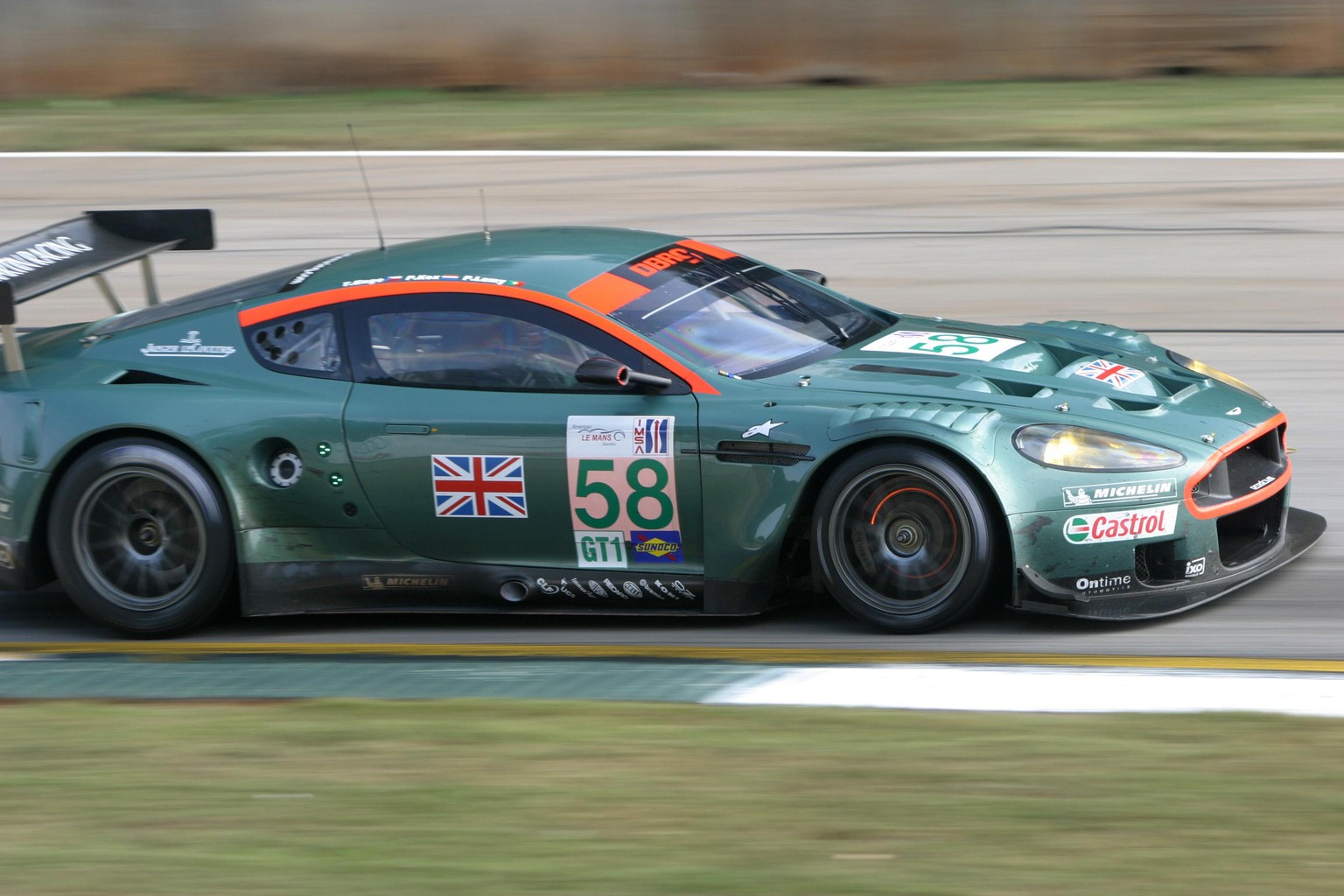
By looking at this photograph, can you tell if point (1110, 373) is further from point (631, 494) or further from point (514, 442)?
point (514, 442)

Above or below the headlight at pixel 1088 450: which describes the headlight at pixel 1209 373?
above

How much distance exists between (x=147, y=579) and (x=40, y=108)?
1210 cm

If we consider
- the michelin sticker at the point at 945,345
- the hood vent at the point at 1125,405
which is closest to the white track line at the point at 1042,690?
the hood vent at the point at 1125,405

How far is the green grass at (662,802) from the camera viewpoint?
3.70 m

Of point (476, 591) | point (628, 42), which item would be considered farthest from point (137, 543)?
point (628, 42)

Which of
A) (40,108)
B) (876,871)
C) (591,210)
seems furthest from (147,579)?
(40,108)

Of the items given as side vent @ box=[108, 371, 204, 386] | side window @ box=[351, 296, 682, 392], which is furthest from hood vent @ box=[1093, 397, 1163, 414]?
side vent @ box=[108, 371, 204, 386]

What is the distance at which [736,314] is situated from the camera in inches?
244

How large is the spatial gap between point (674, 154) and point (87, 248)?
24.2ft

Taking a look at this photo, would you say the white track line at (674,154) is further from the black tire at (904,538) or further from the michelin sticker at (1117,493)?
the black tire at (904,538)

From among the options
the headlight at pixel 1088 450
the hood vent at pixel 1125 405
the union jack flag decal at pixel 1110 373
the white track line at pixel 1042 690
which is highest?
the union jack flag decal at pixel 1110 373

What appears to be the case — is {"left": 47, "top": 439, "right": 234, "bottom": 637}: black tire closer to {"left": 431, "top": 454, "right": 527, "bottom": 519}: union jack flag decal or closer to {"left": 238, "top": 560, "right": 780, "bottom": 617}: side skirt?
{"left": 238, "top": 560, "right": 780, "bottom": 617}: side skirt

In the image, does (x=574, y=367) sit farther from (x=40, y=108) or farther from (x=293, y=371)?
(x=40, y=108)

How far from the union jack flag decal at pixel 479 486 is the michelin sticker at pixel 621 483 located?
0.20m
